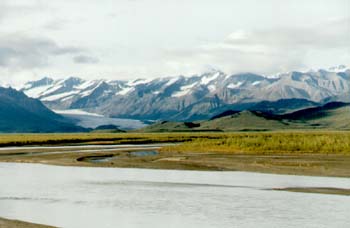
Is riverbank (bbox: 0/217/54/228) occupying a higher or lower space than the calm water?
higher

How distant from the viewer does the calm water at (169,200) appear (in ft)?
127

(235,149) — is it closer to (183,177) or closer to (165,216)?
(183,177)

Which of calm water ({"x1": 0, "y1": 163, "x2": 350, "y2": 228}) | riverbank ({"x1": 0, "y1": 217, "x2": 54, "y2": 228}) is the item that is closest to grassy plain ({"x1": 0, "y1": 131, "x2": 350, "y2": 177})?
calm water ({"x1": 0, "y1": 163, "x2": 350, "y2": 228})

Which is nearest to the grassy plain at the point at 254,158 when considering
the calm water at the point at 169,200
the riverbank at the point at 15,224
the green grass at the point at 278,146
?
the green grass at the point at 278,146

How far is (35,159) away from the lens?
95375 millimetres

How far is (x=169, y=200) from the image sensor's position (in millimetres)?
48062

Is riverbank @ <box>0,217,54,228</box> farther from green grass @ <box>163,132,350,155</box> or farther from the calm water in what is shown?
green grass @ <box>163,132,350,155</box>

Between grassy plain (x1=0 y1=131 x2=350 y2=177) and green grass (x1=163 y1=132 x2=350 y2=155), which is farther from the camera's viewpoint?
green grass (x1=163 y1=132 x2=350 y2=155)

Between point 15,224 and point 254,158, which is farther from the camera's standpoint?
point 254,158

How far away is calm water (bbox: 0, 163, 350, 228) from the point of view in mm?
38750

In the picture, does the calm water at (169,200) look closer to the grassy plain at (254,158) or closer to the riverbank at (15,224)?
the riverbank at (15,224)

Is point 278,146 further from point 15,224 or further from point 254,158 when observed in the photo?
point 15,224

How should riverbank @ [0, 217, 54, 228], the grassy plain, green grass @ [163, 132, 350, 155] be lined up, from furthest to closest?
green grass @ [163, 132, 350, 155], the grassy plain, riverbank @ [0, 217, 54, 228]

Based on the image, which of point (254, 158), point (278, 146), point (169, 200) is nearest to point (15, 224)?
point (169, 200)
